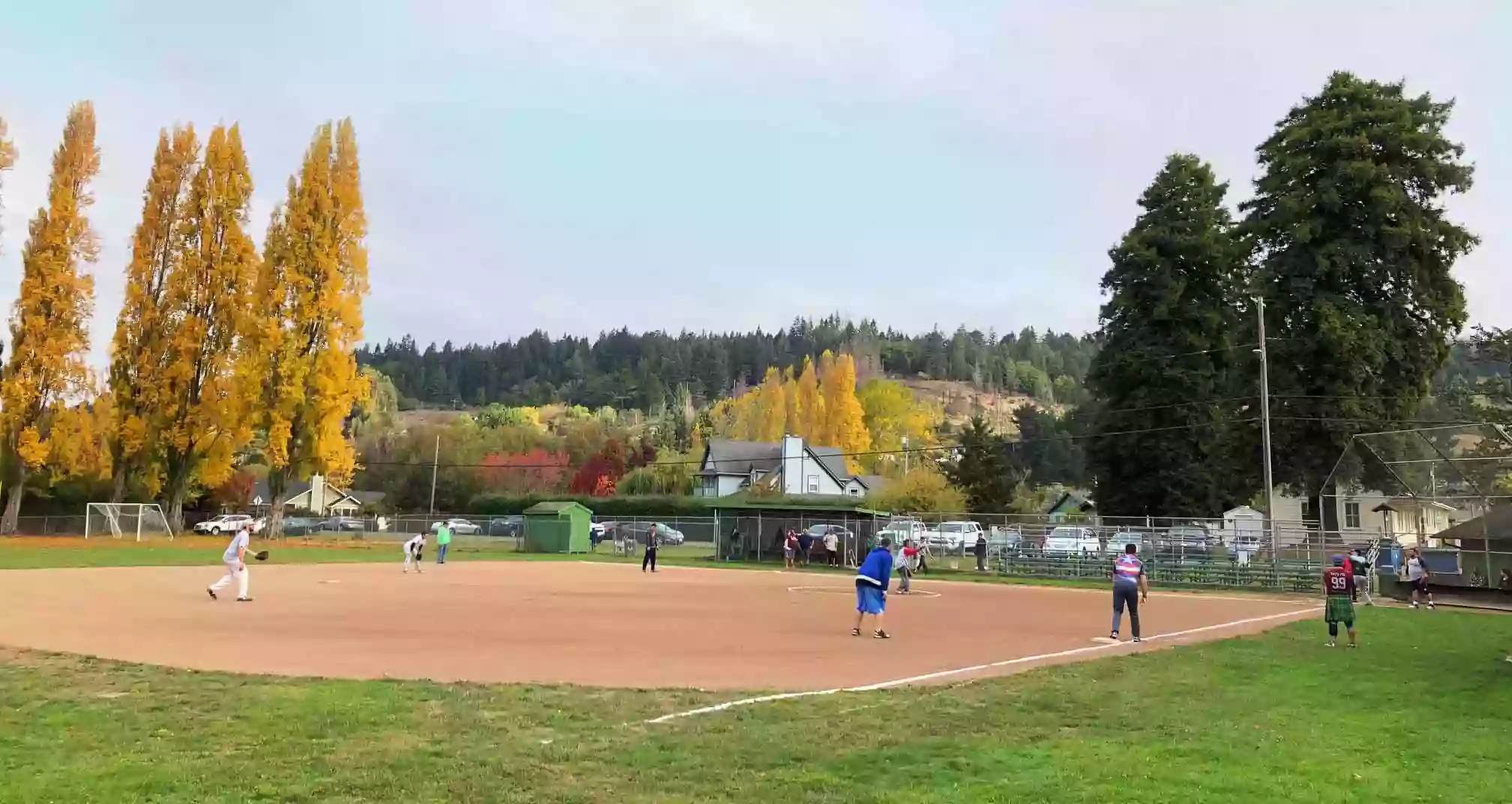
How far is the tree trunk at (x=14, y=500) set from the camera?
1671 inches

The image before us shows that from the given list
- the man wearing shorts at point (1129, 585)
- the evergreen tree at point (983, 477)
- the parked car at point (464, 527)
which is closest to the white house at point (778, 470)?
the parked car at point (464, 527)

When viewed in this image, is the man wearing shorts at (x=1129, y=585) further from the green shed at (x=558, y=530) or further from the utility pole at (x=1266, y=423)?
the green shed at (x=558, y=530)

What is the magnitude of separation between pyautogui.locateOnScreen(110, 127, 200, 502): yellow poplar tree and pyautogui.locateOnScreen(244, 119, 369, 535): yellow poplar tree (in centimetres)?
445

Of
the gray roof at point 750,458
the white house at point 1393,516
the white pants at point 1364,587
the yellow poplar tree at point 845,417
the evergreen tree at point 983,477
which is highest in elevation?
the yellow poplar tree at point 845,417

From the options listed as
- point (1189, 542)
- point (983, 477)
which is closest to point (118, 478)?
point (983, 477)

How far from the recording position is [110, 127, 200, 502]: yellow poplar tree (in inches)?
1790

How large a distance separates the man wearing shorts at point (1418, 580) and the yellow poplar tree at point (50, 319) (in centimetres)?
5028

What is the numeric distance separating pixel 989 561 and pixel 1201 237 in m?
18.9

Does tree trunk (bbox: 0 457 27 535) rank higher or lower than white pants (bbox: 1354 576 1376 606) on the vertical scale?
higher

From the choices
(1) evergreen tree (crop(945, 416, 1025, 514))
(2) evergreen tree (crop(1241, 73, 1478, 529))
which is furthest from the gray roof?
(2) evergreen tree (crop(1241, 73, 1478, 529))

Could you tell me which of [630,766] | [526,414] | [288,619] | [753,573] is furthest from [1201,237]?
[526,414]

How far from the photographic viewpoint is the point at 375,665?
11.4 m

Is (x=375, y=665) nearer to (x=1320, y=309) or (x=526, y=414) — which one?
(x=1320, y=309)

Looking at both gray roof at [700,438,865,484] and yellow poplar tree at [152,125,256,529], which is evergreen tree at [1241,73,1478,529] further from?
gray roof at [700,438,865,484]
